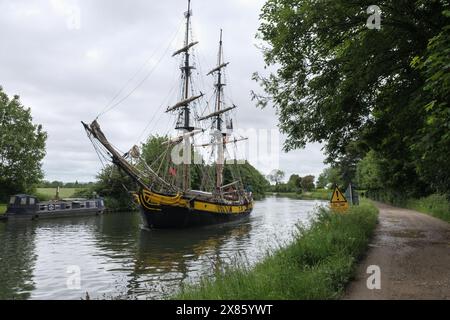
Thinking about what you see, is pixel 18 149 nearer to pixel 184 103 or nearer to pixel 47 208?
pixel 47 208

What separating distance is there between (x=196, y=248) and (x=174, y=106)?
24.7m

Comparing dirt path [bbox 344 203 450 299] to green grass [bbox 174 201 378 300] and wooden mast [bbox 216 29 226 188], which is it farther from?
wooden mast [bbox 216 29 226 188]

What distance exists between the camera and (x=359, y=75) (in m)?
12.2

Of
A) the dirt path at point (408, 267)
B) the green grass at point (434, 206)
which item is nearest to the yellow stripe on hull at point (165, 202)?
the green grass at point (434, 206)

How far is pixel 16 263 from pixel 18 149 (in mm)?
35146

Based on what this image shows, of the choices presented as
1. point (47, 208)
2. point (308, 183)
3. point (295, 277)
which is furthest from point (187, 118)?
point (308, 183)

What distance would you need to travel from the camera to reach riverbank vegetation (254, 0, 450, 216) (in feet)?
35.5

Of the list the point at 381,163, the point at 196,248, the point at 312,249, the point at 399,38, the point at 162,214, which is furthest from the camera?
the point at 381,163

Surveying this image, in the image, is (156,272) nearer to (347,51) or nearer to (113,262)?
(113,262)

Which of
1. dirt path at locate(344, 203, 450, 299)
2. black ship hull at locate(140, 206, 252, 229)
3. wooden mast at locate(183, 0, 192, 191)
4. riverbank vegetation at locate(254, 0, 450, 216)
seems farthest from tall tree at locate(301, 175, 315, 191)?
dirt path at locate(344, 203, 450, 299)

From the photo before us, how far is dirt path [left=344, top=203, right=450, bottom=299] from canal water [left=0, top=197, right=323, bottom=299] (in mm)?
3447

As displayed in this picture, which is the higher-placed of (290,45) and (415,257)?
(290,45)

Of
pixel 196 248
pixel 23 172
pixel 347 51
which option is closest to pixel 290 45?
pixel 347 51

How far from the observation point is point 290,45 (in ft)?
41.5
